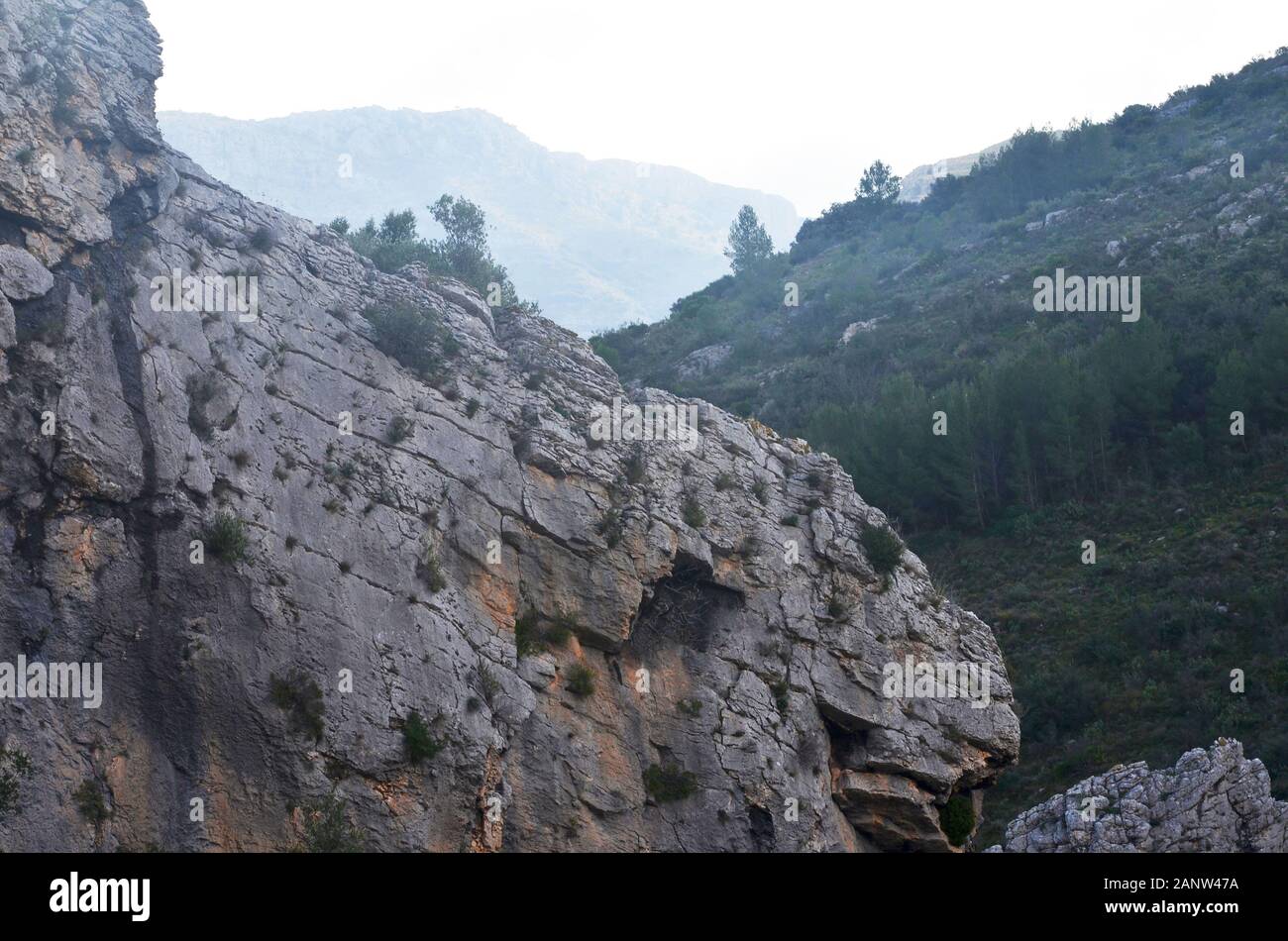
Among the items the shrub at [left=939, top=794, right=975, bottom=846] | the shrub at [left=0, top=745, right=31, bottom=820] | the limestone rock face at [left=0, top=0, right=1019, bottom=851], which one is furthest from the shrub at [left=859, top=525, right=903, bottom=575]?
the shrub at [left=0, top=745, right=31, bottom=820]

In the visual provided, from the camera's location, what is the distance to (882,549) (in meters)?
20.8

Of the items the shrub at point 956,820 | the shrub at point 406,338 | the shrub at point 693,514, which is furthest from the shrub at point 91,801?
the shrub at point 956,820

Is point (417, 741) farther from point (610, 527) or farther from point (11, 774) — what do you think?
point (610, 527)

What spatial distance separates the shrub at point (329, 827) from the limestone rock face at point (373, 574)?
166 mm

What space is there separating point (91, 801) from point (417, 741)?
4006mm

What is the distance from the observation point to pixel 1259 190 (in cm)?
5050

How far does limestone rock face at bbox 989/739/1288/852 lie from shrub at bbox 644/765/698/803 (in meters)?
6.10

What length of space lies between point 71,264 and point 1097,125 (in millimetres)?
68291

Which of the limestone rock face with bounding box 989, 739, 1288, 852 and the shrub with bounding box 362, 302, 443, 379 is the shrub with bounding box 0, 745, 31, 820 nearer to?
the shrub with bounding box 362, 302, 443, 379

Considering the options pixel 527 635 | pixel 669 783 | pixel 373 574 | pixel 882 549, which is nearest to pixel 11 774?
pixel 373 574

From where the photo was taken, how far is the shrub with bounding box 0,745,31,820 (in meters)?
12.4
